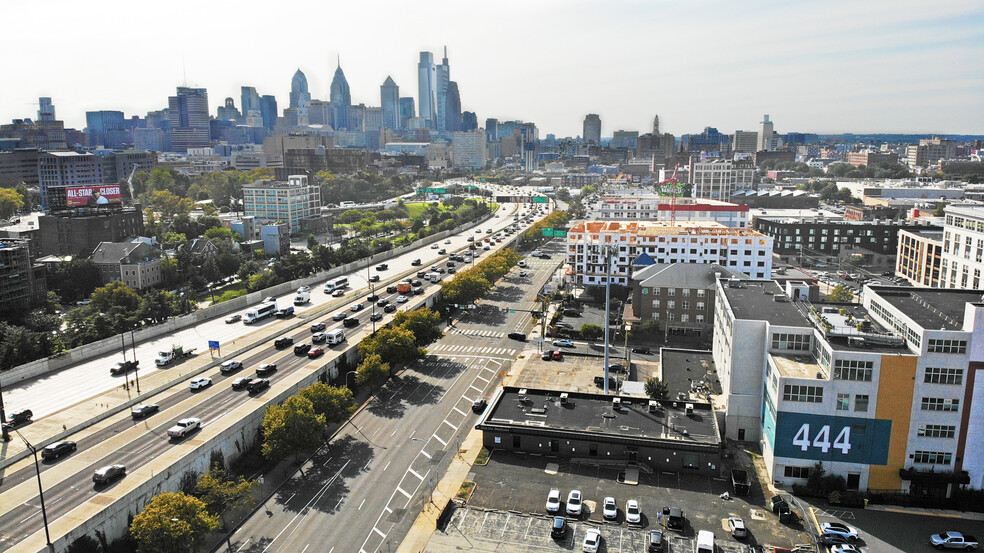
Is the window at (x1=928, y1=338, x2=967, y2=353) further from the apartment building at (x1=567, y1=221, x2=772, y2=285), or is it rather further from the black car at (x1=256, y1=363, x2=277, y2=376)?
the black car at (x1=256, y1=363, x2=277, y2=376)

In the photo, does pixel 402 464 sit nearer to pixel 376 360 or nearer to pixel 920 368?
pixel 376 360

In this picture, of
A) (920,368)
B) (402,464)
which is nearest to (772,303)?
(920,368)

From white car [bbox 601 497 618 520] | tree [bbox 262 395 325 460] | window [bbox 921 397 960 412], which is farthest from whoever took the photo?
tree [bbox 262 395 325 460]

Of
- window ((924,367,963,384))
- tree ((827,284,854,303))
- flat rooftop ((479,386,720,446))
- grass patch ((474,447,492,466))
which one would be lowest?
grass patch ((474,447,492,466))

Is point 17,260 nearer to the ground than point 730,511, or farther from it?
farther from it

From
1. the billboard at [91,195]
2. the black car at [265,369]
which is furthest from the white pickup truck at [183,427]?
the billboard at [91,195]

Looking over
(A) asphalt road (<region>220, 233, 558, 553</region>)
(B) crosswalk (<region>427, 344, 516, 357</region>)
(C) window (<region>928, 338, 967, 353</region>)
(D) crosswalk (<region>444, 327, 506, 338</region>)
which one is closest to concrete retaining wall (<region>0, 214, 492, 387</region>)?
(D) crosswalk (<region>444, 327, 506, 338</region>)
